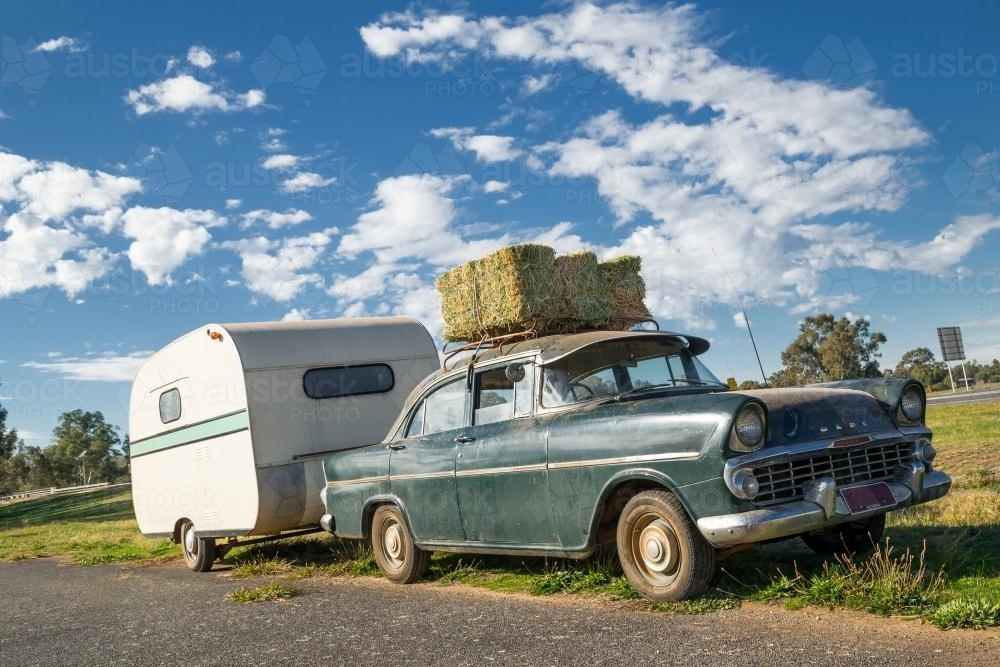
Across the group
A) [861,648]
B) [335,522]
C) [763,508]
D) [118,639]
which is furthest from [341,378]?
[861,648]

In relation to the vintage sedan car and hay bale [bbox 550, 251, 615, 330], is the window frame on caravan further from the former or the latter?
hay bale [bbox 550, 251, 615, 330]

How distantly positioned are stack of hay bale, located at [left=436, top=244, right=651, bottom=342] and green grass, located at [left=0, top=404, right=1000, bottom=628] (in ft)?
6.99

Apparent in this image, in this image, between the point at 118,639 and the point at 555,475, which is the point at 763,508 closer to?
the point at 555,475

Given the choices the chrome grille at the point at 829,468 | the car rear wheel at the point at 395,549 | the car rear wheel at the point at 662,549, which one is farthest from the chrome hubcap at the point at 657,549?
the car rear wheel at the point at 395,549

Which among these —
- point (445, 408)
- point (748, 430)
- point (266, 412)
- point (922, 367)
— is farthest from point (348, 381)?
A: point (922, 367)

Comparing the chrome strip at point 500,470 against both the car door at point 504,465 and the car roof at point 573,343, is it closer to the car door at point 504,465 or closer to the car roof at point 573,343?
the car door at point 504,465

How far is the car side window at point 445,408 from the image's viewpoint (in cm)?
725

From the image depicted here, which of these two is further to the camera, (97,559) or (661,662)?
(97,559)

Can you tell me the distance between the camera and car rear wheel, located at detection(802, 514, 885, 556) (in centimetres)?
614

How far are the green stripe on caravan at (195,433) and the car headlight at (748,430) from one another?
19.3 feet

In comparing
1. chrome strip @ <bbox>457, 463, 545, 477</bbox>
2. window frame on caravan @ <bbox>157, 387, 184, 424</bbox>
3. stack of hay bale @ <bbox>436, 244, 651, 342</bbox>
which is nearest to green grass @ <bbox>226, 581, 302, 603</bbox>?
chrome strip @ <bbox>457, 463, 545, 477</bbox>

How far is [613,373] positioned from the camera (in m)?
6.40

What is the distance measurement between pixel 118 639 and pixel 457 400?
3.11 meters

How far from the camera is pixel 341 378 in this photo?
1006cm
